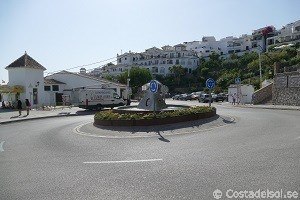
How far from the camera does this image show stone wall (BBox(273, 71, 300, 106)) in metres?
35.4

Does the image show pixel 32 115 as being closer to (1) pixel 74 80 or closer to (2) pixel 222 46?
(1) pixel 74 80

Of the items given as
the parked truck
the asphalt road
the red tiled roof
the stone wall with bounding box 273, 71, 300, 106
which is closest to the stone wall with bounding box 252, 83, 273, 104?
the stone wall with bounding box 273, 71, 300, 106

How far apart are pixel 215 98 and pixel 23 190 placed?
4863 centimetres

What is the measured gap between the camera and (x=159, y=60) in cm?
11638

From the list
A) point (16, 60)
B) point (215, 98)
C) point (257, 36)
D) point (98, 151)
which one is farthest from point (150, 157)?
point (257, 36)

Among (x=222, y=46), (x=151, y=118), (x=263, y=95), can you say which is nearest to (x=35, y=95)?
(x=263, y=95)

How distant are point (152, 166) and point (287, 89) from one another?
31.7 metres

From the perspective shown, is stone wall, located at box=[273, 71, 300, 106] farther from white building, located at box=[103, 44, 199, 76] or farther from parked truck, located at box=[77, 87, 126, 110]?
white building, located at box=[103, 44, 199, 76]

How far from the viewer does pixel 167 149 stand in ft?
37.6

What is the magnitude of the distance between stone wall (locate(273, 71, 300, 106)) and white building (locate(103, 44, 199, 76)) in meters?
74.1

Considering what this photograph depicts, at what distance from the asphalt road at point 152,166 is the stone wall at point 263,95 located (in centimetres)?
2787

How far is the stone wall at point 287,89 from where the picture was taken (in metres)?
35.4

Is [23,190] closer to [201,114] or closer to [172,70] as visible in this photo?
[201,114]

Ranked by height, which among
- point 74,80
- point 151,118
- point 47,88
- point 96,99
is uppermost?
point 74,80
